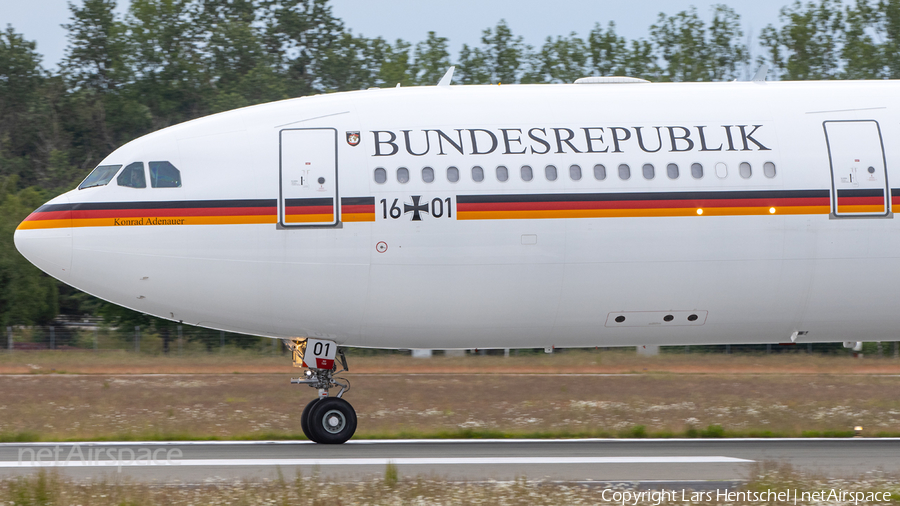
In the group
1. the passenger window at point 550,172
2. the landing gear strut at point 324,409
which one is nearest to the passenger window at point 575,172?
the passenger window at point 550,172

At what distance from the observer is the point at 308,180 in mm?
14359

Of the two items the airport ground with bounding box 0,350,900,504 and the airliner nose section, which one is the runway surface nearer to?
the airport ground with bounding box 0,350,900,504

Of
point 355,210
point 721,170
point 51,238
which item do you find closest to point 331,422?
point 355,210

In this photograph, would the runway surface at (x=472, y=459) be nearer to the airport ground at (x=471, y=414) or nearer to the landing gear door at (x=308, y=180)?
the airport ground at (x=471, y=414)

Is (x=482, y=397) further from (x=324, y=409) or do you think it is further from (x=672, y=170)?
(x=672, y=170)

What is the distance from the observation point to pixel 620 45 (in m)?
61.0

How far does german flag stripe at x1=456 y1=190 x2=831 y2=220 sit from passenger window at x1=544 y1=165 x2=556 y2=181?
26cm

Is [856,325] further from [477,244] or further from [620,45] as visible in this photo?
[620,45]

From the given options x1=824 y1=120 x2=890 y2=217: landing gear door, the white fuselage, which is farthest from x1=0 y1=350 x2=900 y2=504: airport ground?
x1=824 y1=120 x2=890 y2=217: landing gear door

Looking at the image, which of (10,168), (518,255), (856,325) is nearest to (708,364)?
(856,325)

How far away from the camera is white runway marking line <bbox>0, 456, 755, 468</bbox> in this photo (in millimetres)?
13373

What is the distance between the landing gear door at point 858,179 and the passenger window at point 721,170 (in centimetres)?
157

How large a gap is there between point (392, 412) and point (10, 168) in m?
46.1

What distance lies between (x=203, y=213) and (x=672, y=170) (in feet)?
22.2
